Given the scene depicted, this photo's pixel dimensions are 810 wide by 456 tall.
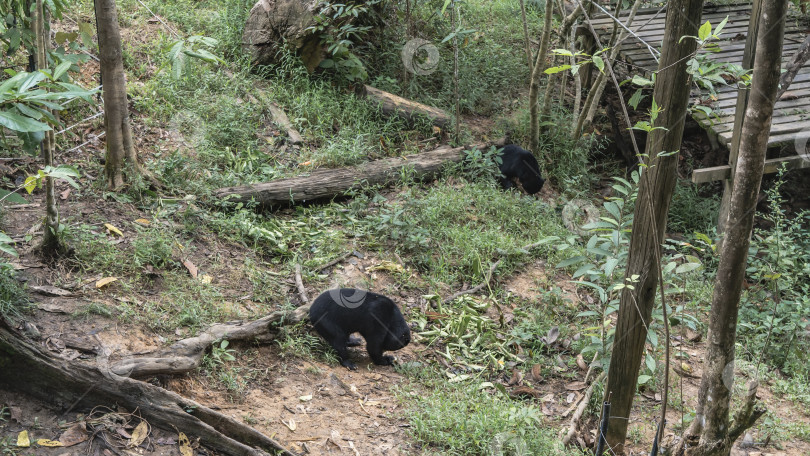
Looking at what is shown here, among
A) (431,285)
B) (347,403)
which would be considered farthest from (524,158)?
(347,403)

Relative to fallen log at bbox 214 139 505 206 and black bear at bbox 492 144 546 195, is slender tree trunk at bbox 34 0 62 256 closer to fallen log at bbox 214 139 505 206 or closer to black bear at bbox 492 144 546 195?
fallen log at bbox 214 139 505 206

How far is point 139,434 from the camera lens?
10.6 feet

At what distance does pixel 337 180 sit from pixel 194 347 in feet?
10.1

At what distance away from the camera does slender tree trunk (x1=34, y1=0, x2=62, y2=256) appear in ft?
13.0

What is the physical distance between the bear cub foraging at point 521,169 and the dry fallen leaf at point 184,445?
5234mm

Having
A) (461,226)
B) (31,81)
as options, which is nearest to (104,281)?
(31,81)

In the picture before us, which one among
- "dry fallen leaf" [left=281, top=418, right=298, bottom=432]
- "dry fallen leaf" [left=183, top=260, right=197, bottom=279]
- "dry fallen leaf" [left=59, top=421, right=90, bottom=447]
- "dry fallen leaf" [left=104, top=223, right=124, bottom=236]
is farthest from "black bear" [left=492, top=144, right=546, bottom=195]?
"dry fallen leaf" [left=59, top=421, right=90, bottom=447]

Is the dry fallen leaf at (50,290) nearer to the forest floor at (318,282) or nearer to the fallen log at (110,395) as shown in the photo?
the forest floor at (318,282)

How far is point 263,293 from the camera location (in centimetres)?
513

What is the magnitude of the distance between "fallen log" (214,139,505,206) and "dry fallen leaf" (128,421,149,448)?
3017 millimetres

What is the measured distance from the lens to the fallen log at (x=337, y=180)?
20.2 ft

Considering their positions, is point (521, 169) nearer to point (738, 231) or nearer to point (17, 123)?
point (738, 231)

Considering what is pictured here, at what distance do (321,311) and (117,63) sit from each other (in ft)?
8.68

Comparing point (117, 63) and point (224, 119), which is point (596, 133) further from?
point (117, 63)
